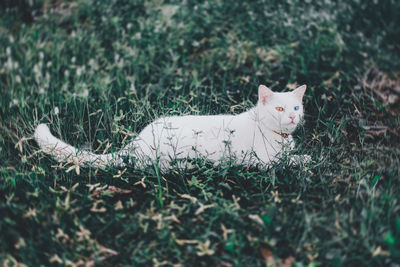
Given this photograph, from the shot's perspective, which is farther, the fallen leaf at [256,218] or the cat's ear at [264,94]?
the cat's ear at [264,94]

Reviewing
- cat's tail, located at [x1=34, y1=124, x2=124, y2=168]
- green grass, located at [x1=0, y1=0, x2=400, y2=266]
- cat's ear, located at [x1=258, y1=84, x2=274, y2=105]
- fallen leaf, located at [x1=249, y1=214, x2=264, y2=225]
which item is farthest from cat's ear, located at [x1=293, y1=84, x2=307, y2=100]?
cat's tail, located at [x1=34, y1=124, x2=124, y2=168]

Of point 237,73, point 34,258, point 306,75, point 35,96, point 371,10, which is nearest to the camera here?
point 34,258

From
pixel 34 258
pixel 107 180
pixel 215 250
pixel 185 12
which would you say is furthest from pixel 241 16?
pixel 34 258

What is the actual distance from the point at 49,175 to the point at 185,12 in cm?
358

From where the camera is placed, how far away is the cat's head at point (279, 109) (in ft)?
8.73

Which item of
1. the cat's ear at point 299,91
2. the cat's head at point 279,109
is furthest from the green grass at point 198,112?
→ the cat's ear at point 299,91

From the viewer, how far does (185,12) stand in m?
5.47

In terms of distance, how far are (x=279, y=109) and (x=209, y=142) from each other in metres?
0.61

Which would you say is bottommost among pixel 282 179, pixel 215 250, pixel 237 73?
pixel 215 250

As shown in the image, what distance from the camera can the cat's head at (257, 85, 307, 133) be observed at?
8.73 ft

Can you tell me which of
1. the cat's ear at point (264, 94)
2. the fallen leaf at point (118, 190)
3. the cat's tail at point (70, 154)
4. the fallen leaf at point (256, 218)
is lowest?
the fallen leaf at point (118, 190)

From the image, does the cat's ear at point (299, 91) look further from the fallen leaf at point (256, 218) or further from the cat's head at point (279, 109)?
the fallen leaf at point (256, 218)

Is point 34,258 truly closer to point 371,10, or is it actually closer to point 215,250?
point 215,250

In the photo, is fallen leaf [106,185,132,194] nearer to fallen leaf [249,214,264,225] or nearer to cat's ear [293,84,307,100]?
fallen leaf [249,214,264,225]
